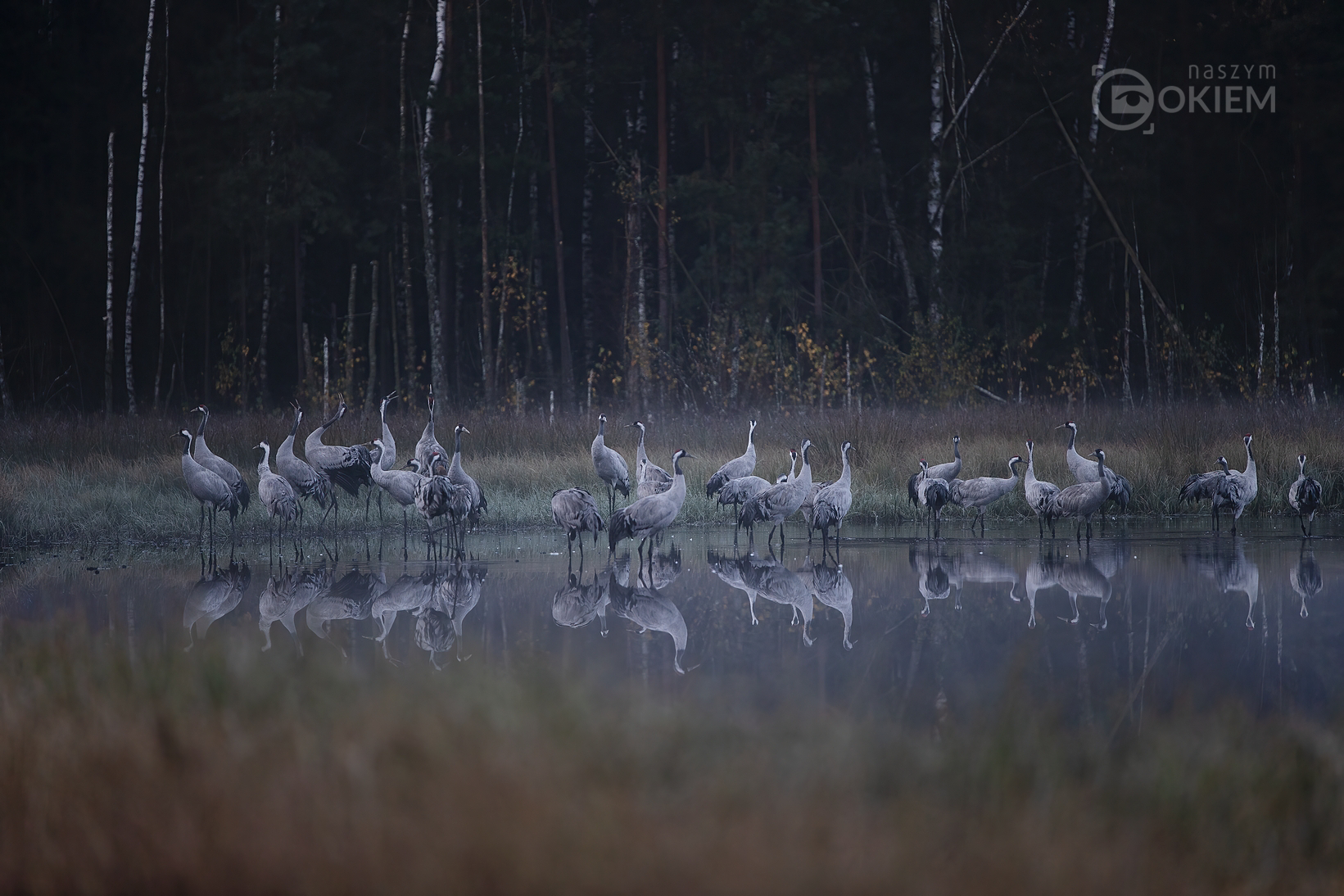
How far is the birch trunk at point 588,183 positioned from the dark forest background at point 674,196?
6.2 inches

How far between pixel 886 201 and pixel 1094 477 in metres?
16.6

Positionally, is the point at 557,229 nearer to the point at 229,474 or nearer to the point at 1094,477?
the point at 229,474

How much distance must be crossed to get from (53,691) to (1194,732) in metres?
4.28

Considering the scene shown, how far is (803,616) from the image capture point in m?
8.05

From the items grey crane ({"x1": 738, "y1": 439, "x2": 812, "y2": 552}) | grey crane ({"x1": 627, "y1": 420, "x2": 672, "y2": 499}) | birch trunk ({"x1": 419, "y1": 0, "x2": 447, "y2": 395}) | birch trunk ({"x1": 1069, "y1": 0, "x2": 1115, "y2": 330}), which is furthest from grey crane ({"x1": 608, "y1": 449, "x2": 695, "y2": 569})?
birch trunk ({"x1": 1069, "y1": 0, "x2": 1115, "y2": 330})

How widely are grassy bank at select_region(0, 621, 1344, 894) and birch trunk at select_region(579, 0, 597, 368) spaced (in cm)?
2388

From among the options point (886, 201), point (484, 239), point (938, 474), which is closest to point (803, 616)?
point (938, 474)

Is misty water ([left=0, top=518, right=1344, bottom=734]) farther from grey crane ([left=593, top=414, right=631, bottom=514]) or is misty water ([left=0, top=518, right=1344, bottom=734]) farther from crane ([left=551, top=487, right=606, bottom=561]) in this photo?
grey crane ([left=593, top=414, right=631, bottom=514])

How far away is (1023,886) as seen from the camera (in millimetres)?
→ 3115

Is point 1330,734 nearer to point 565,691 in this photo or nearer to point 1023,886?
point 1023,886

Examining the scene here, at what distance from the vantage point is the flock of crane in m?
11.5

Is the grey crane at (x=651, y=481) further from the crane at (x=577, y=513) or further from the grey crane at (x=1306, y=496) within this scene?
the grey crane at (x=1306, y=496)

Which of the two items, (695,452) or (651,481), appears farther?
(695,452)

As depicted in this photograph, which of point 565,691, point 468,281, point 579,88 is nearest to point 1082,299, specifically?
point 579,88
